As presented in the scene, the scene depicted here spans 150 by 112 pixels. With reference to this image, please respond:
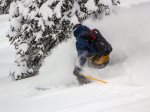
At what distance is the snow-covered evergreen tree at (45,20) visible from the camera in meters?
11.5

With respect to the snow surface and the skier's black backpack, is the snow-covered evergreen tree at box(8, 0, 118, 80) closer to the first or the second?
the snow surface

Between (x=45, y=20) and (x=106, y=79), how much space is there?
3556 millimetres

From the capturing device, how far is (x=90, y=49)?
941cm

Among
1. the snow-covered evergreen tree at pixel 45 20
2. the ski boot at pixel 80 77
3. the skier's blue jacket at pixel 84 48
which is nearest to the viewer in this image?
the skier's blue jacket at pixel 84 48

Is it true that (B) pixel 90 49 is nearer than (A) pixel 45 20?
Yes

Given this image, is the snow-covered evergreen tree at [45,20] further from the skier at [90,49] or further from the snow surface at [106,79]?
the skier at [90,49]

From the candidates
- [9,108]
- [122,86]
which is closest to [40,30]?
[9,108]

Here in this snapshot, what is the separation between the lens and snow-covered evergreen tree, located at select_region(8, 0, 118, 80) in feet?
37.6

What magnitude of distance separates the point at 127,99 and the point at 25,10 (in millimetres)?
6294

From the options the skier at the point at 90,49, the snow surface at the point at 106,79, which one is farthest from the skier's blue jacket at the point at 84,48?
the snow surface at the point at 106,79

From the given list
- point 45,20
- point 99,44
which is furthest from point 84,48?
point 45,20

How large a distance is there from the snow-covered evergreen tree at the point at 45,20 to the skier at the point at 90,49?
2.03 m

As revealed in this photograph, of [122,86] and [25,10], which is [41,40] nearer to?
[25,10]

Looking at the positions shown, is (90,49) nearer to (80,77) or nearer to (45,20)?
(80,77)
